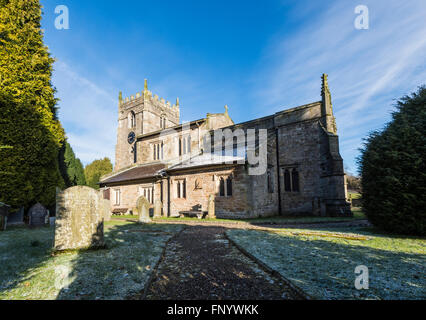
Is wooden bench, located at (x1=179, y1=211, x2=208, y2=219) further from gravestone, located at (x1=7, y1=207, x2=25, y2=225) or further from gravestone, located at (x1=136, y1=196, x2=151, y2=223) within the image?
gravestone, located at (x1=7, y1=207, x2=25, y2=225)

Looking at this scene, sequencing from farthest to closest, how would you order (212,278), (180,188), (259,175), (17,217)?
(180,188)
(259,175)
(17,217)
(212,278)

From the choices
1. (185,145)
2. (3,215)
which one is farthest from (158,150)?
(3,215)

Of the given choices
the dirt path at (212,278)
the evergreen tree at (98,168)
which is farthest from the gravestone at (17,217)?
the evergreen tree at (98,168)

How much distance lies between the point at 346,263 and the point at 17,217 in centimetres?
1594

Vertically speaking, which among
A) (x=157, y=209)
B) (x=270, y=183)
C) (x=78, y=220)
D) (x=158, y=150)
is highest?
(x=158, y=150)

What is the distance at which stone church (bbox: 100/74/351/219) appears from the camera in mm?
15578

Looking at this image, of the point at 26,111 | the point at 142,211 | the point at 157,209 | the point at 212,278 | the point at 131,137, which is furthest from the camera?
the point at 131,137

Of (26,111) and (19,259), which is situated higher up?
(26,111)

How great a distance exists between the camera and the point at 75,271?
423cm

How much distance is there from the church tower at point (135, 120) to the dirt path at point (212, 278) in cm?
2915

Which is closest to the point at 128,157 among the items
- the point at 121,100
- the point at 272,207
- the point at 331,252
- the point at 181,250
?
the point at 121,100

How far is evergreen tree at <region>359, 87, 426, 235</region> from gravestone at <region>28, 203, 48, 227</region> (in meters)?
16.3

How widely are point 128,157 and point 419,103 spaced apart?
114ft

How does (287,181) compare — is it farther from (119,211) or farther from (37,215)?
(37,215)
